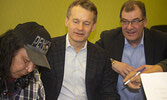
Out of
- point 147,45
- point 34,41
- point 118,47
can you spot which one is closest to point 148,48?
point 147,45

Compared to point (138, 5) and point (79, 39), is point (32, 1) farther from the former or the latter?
point (138, 5)

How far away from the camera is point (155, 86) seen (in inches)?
37.6

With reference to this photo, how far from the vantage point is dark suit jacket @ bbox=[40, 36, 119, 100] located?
54.1 inches

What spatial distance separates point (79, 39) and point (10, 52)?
571 mm

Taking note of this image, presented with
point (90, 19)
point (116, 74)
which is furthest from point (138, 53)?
point (90, 19)

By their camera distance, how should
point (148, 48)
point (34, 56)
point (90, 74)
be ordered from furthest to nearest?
point (148, 48)
point (90, 74)
point (34, 56)

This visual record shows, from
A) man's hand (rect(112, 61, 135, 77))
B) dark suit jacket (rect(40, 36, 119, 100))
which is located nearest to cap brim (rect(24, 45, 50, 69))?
dark suit jacket (rect(40, 36, 119, 100))

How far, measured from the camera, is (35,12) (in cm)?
207

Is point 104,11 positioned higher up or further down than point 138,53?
higher up

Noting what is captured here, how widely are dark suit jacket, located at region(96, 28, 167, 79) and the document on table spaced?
A: 0.66 metres

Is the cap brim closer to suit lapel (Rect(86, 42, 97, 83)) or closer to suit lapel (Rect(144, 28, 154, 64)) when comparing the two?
suit lapel (Rect(86, 42, 97, 83))

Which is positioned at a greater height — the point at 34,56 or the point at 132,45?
the point at 34,56

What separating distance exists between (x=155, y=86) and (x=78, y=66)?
672mm

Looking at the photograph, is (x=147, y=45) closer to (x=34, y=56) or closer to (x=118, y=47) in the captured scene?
(x=118, y=47)
